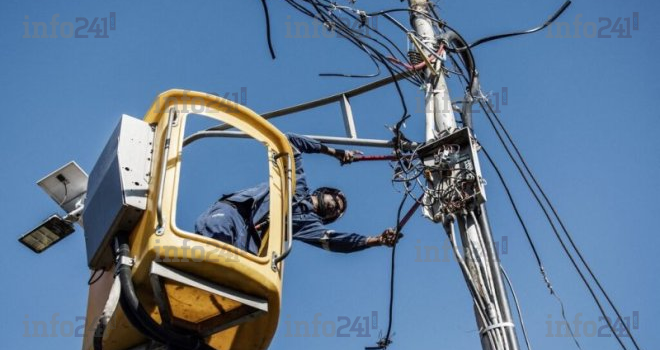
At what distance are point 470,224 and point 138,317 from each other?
2.36 metres

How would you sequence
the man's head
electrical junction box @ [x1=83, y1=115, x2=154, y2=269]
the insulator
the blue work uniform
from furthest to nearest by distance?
the man's head → the insulator → the blue work uniform → electrical junction box @ [x1=83, y1=115, x2=154, y2=269]

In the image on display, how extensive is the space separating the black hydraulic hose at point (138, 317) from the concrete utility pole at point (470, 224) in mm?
1918

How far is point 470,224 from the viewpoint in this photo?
6090mm

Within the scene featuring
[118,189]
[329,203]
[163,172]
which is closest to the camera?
[163,172]

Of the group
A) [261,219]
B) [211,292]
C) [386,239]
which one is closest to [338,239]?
[386,239]

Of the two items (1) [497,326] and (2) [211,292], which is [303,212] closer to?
(2) [211,292]

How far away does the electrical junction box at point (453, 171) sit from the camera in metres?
6.18

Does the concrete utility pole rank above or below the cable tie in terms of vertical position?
above

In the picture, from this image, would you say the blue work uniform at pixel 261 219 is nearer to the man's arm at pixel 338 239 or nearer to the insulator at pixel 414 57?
the man's arm at pixel 338 239

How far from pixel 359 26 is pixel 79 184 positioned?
294 cm

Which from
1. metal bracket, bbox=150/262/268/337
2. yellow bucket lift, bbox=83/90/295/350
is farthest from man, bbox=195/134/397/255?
metal bracket, bbox=150/262/268/337

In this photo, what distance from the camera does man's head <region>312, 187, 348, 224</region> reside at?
25.6ft

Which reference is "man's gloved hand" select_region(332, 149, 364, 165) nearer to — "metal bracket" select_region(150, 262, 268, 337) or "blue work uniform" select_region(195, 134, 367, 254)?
"blue work uniform" select_region(195, 134, 367, 254)

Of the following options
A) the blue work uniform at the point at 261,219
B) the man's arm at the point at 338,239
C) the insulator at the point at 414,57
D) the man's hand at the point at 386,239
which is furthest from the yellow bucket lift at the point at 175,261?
the insulator at the point at 414,57
